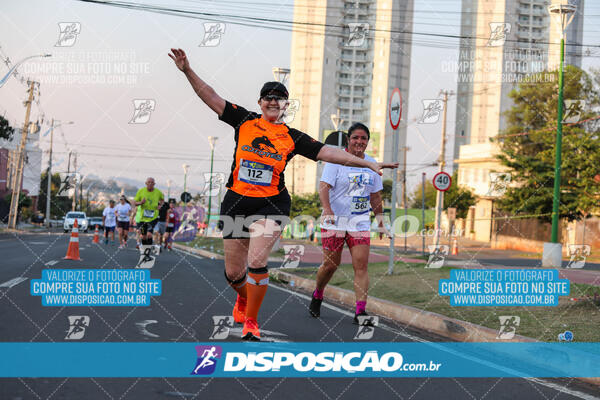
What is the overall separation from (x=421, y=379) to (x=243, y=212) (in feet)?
6.15

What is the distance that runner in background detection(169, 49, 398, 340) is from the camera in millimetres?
5422

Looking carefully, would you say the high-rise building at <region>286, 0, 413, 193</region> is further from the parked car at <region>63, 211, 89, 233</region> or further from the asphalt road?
the asphalt road

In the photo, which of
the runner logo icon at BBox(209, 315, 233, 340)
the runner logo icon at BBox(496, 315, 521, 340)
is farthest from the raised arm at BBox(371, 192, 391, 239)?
the runner logo icon at BBox(209, 315, 233, 340)

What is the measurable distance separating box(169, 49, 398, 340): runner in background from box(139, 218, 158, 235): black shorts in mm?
10640

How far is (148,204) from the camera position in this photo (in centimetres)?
1571

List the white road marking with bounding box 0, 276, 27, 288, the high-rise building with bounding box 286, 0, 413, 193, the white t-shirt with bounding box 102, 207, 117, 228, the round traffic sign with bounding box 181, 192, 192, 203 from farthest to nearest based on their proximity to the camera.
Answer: the high-rise building with bounding box 286, 0, 413, 193
the round traffic sign with bounding box 181, 192, 192, 203
the white t-shirt with bounding box 102, 207, 117, 228
the white road marking with bounding box 0, 276, 27, 288

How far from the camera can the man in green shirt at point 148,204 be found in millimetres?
15375

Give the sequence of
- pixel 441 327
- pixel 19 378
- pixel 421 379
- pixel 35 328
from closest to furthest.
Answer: pixel 19 378 → pixel 421 379 → pixel 35 328 → pixel 441 327

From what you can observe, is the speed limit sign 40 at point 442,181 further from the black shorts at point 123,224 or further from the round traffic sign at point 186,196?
the round traffic sign at point 186,196

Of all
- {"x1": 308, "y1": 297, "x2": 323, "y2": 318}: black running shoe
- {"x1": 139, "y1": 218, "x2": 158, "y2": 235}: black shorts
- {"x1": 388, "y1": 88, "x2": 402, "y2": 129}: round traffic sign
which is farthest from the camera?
{"x1": 139, "y1": 218, "x2": 158, "y2": 235}: black shorts

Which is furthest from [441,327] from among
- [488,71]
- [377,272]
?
[488,71]

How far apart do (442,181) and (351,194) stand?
11.8 meters

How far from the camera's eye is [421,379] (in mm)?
4672

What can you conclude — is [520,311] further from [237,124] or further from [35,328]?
[35,328]
